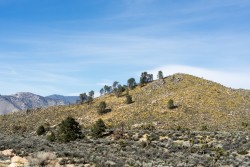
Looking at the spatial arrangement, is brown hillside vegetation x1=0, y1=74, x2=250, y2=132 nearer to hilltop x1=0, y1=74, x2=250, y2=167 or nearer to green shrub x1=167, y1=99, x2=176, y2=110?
hilltop x1=0, y1=74, x2=250, y2=167

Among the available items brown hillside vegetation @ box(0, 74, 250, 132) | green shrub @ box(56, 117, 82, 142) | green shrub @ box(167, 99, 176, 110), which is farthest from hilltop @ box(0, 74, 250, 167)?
green shrub @ box(56, 117, 82, 142)

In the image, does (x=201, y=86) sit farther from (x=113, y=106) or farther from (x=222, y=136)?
(x=222, y=136)

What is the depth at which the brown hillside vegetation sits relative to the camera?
3484 inches

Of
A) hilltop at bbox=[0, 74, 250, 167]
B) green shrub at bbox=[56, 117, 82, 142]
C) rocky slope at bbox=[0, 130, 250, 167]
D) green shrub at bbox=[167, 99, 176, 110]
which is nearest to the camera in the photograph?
rocky slope at bbox=[0, 130, 250, 167]

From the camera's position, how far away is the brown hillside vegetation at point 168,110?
8850cm

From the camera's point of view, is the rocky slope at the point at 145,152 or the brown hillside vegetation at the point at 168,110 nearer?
the rocky slope at the point at 145,152

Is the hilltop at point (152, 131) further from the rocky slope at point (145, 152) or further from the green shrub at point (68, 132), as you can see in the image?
the green shrub at point (68, 132)

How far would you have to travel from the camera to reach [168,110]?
333ft

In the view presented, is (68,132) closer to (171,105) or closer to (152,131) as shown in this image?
(152,131)

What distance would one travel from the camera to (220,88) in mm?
122562

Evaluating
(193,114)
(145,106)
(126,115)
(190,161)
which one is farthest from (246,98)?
(190,161)

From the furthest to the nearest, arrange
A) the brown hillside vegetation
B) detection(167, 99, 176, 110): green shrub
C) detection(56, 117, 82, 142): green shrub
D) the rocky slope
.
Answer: detection(167, 99, 176, 110): green shrub
the brown hillside vegetation
detection(56, 117, 82, 142): green shrub
the rocky slope

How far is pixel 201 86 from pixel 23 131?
202 ft

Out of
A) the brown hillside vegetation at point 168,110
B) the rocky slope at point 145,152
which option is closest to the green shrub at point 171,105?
the brown hillside vegetation at point 168,110
